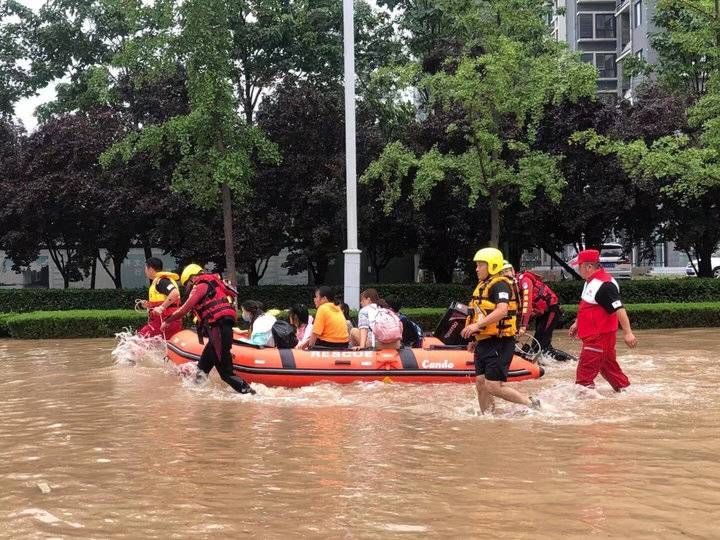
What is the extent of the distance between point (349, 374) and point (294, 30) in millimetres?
16912

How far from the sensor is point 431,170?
1875 centimetres

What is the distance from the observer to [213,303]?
9016 mm

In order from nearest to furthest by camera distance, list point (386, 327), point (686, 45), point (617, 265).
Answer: point (386, 327) → point (686, 45) → point (617, 265)

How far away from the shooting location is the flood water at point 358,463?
179 inches

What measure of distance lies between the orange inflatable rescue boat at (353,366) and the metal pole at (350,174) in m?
6.58

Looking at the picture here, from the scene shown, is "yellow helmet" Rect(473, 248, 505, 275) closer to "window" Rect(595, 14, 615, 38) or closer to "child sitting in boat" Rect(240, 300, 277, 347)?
"child sitting in boat" Rect(240, 300, 277, 347)

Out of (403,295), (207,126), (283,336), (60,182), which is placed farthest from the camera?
(60,182)

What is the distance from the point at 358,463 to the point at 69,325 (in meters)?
13.3

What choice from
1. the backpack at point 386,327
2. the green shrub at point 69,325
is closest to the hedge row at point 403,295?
the green shrub at point 69,325

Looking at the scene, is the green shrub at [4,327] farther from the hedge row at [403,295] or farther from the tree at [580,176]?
the tree at [580,176]

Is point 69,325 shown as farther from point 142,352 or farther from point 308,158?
point 308,158

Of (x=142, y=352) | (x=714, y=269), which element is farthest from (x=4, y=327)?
(x=714, y=269)

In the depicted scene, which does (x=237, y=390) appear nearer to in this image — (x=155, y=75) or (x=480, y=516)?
(x=480, y=516)

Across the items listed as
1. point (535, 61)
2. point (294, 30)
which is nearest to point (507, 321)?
point (535, 61)
